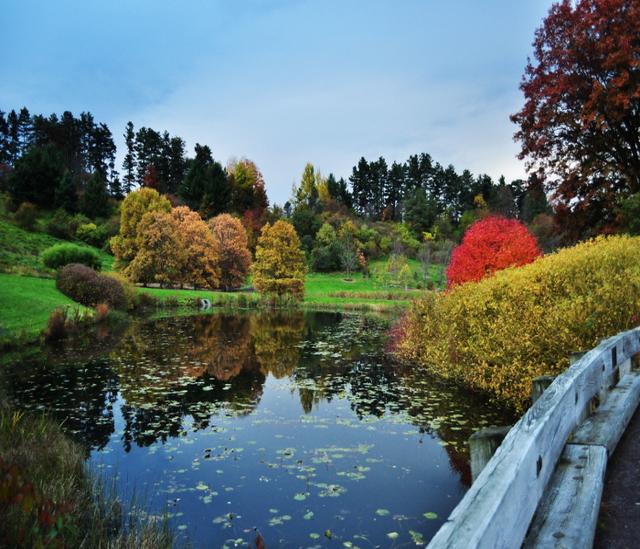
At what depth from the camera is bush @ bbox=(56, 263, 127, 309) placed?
28.5 meters

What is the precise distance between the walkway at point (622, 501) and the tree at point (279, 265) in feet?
136

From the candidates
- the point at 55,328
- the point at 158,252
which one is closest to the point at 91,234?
the point at 158,252

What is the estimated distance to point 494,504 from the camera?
5.65ft

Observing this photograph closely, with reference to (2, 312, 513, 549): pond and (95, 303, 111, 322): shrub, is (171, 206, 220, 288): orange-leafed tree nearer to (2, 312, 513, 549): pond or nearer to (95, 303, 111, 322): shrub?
(95, 303, 111, 322): shrub

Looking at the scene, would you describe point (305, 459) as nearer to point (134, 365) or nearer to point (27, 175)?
point (134, 365)

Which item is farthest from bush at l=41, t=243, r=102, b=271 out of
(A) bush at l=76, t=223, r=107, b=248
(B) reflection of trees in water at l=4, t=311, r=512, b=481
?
(A) bush at l=76, t=223, r=107, b=248

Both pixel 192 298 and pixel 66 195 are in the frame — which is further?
pixel 66 195

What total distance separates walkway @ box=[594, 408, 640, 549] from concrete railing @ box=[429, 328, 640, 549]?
0.48ft

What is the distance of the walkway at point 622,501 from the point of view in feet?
8.68

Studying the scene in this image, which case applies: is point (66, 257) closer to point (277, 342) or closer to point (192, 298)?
point (192, 298)

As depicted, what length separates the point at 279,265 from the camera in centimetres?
4494

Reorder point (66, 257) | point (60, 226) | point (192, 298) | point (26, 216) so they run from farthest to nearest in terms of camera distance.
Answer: point (60, 226) → point (26, 216) → point (192, 298) → point (66, 257)

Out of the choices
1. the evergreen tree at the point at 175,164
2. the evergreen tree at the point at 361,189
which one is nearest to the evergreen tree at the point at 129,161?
the evergreen tree at the point at 175,164

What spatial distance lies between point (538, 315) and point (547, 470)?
8.26 m
